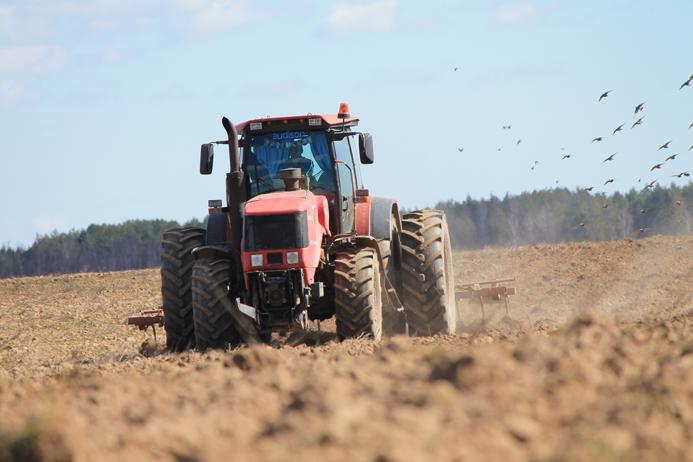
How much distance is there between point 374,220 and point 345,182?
626 millimetres

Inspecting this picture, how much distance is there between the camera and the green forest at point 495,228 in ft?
196

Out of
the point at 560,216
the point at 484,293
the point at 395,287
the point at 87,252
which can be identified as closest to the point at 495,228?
the point at 560,216

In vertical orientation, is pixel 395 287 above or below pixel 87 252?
below

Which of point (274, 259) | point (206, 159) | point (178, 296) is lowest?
point (178, 296)

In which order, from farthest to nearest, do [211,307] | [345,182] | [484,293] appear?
[484,293], [345,182], [211,307]

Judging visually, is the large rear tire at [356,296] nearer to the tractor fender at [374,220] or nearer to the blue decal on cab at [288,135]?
the tractor fender at [374,220]

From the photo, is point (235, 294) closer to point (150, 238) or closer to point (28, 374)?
point (28, 374)

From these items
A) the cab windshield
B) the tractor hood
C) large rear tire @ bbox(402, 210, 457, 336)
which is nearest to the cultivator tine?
large rear tire @ bbox(402, 210, 457, 336)

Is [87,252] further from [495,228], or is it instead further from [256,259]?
[256,259]

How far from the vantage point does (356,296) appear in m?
7.60

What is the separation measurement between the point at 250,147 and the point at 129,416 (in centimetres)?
526

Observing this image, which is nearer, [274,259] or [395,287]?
[274,259]

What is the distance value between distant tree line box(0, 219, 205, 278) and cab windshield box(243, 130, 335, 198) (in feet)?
197

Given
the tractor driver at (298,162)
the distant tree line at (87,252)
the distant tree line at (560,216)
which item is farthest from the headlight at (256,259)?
the distant tree line at (87,252)
